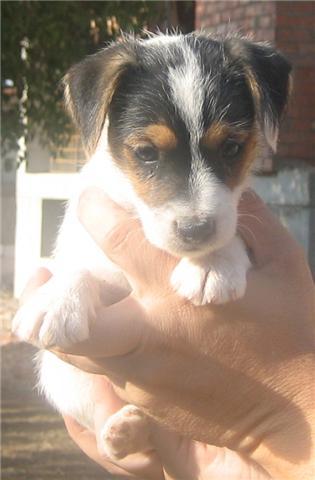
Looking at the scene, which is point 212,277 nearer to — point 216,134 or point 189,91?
point 216,134

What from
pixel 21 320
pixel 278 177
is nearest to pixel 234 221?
pixel 21 320

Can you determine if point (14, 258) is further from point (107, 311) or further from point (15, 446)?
point (107, 311)

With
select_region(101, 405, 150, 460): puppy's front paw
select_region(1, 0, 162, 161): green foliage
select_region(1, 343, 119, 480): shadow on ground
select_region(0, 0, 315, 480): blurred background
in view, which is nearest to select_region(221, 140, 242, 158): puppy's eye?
select_region(101, 405, 150, 460): puppy's front paw

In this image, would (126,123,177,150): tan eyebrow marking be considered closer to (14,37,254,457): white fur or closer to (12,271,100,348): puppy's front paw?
(14,37,254,457): white fur

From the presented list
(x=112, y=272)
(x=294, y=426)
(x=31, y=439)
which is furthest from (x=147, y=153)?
(x=31, y=439)

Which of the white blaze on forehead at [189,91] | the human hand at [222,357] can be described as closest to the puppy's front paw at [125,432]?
the human hand at [222,357]

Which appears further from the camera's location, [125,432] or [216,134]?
[125,432]

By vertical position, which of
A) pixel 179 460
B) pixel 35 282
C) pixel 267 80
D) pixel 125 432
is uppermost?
pixel 267 80
